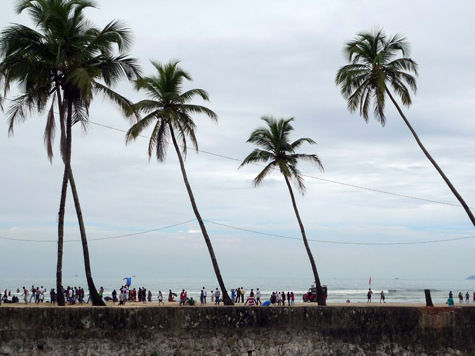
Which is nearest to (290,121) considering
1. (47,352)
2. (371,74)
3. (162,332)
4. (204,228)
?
(371,74)

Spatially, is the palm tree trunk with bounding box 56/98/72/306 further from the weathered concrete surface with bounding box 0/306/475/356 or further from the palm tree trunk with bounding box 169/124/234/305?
the palm tree trunk with bounding box 169/124/234/305

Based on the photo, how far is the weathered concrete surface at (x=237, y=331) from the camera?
62.3 ft

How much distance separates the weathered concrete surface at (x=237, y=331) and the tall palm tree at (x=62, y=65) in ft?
11.9

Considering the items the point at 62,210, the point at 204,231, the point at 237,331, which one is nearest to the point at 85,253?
the point at 62,210

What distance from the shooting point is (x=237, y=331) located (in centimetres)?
2027

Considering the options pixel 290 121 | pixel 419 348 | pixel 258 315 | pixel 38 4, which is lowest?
pixel 419 348

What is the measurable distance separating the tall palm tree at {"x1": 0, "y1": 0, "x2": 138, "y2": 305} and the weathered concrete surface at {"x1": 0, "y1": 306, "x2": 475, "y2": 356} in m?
3.61

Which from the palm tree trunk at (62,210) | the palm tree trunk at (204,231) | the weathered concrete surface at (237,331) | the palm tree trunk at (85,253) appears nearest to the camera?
the weathered concrete surface at (237,331)

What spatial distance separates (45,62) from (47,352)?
11.9 meters

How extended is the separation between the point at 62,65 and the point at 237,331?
13332 mm

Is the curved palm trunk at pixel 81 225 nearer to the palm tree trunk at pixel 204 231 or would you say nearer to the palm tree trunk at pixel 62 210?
the palm tree trunk at pixel 62 210

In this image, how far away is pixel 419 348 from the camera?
20.8 metres

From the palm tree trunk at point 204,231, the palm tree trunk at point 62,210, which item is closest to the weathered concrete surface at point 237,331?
the palm tree trunk at point 62,210

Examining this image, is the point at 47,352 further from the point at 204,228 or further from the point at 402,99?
the point at 402,99
